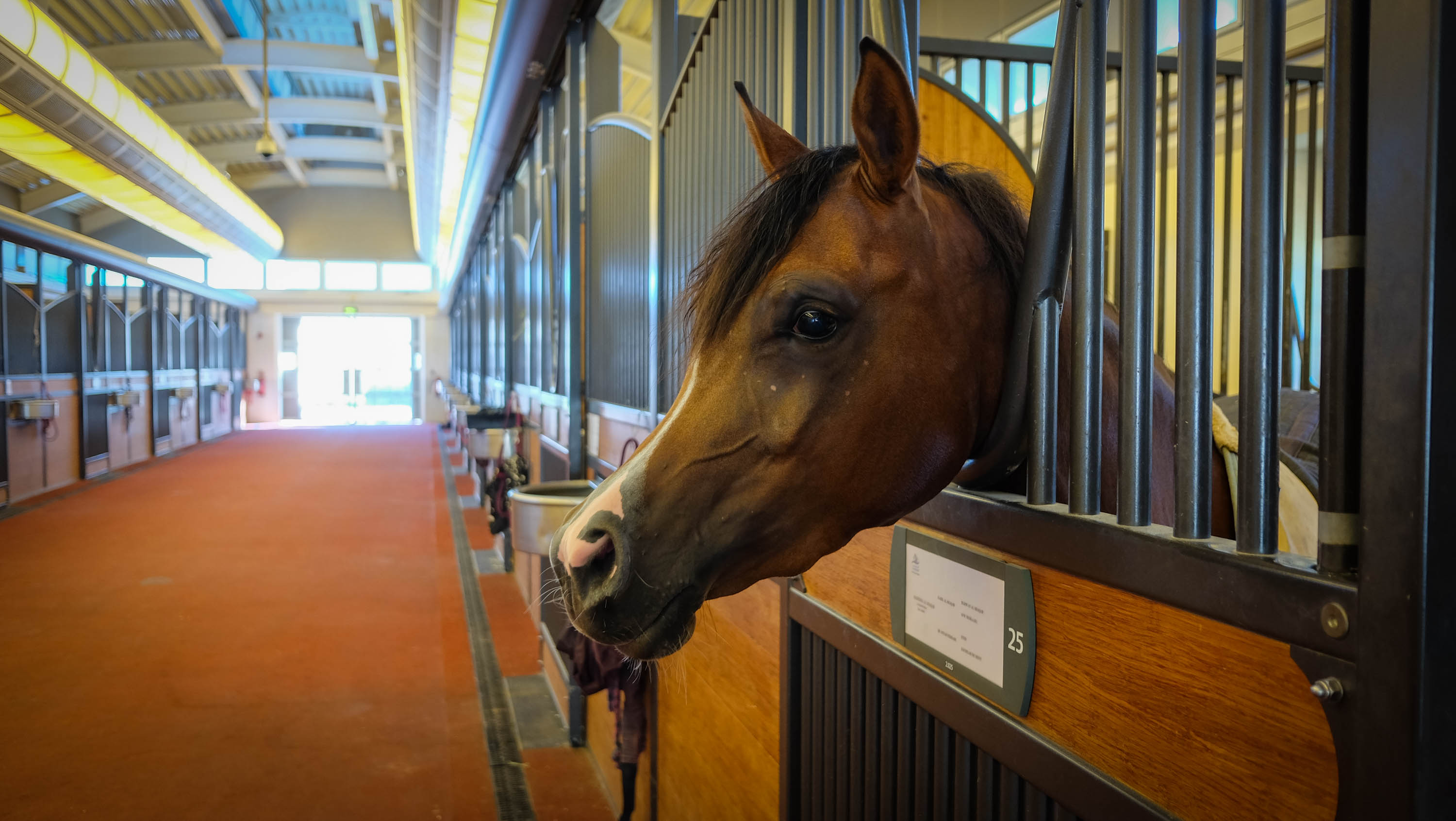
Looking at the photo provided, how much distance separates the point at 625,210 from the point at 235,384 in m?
16.5

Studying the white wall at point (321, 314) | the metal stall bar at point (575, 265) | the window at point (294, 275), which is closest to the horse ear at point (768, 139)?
the metal stall bar at point (575, 265)

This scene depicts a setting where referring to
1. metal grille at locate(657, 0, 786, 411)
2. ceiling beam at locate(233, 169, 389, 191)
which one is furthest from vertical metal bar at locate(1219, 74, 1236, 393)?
ceiling beam at locate(233, 169, 389, 191)

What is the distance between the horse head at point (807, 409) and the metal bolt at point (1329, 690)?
0.37m

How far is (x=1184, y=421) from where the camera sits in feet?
2.39

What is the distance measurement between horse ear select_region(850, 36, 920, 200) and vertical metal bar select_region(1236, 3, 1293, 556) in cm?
27

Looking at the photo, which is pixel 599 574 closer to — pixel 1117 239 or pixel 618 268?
pixel 1117 239

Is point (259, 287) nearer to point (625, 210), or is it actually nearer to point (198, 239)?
point (198, 239)

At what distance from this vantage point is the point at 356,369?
21609 mm

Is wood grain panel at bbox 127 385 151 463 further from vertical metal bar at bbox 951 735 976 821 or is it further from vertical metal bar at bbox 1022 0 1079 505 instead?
vertical metal bar at bbox 1022 0 1079 505

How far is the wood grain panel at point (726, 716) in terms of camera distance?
1.58 metres

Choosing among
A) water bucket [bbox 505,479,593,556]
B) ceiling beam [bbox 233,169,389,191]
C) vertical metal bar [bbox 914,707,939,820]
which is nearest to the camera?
vertical metal bar [bbox 914,707,939,820]

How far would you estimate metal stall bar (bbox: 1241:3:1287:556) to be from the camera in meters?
0.64

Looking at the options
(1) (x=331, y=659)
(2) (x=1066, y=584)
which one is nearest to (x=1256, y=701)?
(2) (x=1066, y=584)

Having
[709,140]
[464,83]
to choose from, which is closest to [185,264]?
[464,83]
